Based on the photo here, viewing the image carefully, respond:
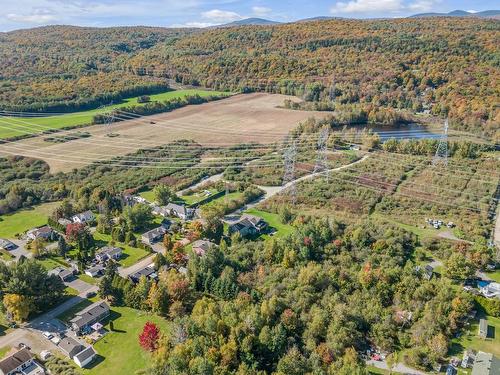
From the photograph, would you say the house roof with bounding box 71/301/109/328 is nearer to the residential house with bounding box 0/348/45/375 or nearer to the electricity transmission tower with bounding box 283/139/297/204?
the residential house with bounding box 0/348/45/375

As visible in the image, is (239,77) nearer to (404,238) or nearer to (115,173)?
(115,173)

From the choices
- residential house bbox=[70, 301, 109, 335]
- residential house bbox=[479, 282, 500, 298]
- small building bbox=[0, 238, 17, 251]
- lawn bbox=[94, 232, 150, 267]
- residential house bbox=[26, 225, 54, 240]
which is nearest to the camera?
residential house bbox=[70, 301, 109, 335]

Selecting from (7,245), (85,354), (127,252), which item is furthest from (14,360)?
(7,245)

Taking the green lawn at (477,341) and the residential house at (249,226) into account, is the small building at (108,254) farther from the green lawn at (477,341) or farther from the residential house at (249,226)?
the green lawn at (477,341)

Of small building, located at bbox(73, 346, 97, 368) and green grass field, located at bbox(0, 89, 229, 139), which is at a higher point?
green grass field, located at bbox(0, 89, 229, 139)

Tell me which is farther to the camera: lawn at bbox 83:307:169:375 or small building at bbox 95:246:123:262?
small building at bbox 95:246:123:262

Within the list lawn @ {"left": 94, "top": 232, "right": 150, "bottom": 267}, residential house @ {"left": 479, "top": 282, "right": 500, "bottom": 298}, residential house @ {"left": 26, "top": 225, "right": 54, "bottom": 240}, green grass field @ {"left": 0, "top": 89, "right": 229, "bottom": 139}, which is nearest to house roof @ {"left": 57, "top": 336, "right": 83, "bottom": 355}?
lawn @ {"left": 94, "top": 232, "right": 150, "bottom": 267}

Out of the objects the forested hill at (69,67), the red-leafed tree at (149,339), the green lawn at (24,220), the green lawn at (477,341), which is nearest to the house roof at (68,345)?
the red-leafed tree at (149,339)

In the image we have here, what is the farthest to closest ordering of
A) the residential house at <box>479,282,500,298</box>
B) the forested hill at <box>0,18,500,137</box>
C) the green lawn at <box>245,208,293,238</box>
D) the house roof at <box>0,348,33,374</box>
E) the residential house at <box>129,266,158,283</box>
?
1. the forested hill at <box>0,18,500,137</box>
2. the green lawn at <box>245,208,293,238</box>
3. the residential house at <box>129,266,158,283</box>
4. the residential house at <box>479,282,500,298</box>
5. the house roof at <box>0,348,33,374</box>
